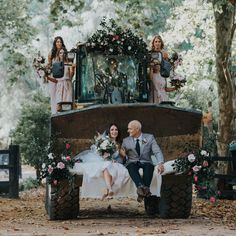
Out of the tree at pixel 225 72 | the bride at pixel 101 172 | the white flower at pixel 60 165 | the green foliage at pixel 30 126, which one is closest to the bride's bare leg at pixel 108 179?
the bride at pixel 101 172

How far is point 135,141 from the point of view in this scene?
12.8 metres

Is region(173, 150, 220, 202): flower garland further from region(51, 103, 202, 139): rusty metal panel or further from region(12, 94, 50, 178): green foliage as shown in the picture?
region(12, 94, 50, 178): green foliage

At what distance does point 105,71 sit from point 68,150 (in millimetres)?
2173

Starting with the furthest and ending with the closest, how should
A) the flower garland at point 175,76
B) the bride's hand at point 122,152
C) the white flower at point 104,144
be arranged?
the flower garland at point 175,76 → the bride's hand at point 122,152 → the white flower at point 104,144

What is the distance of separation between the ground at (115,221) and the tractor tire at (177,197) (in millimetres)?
200

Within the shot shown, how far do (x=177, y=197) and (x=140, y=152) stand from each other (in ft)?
3.37

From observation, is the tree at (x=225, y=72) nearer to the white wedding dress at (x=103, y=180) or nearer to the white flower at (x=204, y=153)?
the white flower at (x=204, y=153)

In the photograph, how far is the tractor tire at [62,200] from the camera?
41.5 ft

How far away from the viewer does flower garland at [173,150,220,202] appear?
41.1ft

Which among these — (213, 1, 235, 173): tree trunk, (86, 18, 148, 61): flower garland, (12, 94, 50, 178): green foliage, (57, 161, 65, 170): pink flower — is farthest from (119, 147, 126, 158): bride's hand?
(12, 94, 50, 178): green foliage

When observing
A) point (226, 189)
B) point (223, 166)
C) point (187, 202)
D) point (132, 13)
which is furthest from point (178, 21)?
point (187, 202)

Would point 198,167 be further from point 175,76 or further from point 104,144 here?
point 175,76

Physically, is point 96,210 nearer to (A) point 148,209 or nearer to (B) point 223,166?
(A) point 148,209

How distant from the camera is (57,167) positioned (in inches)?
483
